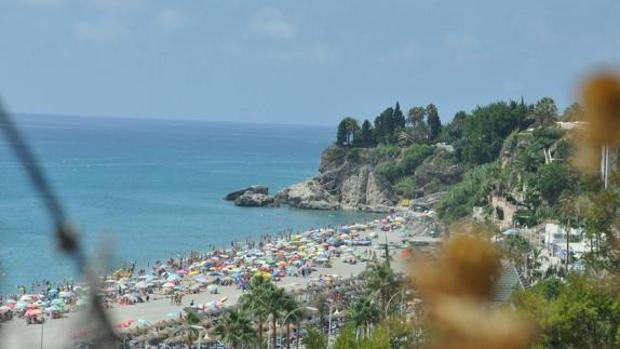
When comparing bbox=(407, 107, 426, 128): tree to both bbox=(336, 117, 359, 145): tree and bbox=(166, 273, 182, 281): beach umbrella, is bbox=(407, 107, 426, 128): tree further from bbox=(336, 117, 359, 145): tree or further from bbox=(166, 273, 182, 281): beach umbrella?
bbox=(166, 273, 182, 281): beach umbrella

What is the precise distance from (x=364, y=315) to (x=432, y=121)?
62.3 meters

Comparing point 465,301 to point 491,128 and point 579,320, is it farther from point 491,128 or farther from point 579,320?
point 491,128

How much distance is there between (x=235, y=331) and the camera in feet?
74.1

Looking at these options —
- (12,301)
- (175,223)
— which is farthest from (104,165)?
(12,301)

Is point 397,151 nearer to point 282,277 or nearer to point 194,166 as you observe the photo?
point 282,277

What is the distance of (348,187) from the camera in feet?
247

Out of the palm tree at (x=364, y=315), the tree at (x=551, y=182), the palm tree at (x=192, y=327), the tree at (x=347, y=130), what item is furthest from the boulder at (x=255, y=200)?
the palm tree at (x=364, y=315)

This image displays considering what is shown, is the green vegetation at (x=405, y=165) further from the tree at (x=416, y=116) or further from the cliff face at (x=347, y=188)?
the tree at (x=416, y=116)

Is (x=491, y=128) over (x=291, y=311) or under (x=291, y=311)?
over

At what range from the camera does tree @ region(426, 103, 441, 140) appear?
85375 mm

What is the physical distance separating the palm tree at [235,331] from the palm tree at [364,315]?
3176 millimetres

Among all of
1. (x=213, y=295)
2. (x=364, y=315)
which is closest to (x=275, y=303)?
(x=364, y=315)

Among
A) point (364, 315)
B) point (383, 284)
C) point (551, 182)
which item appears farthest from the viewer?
point (551, 182)

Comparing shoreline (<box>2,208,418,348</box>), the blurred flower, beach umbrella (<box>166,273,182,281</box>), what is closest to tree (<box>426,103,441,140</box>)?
shoreline (<box>2,208,418,348</box>)
